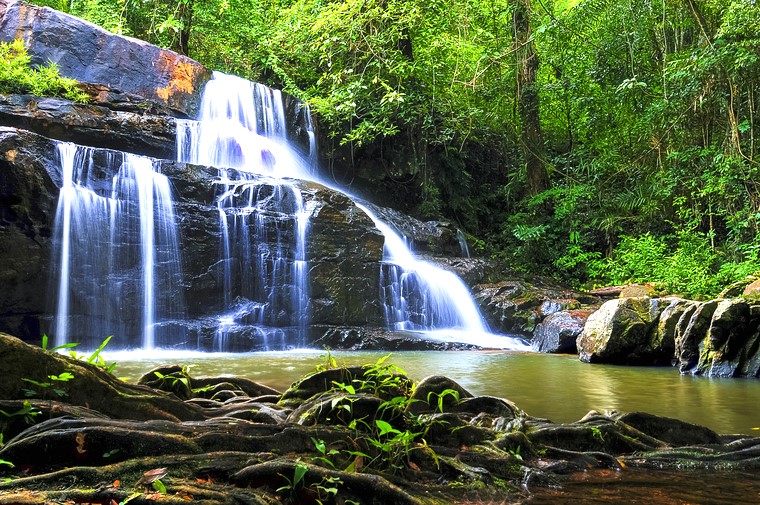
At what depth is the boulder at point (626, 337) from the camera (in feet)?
31.3

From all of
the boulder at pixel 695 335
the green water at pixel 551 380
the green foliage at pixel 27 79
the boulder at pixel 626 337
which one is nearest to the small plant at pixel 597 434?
the green water at pixel 551 380

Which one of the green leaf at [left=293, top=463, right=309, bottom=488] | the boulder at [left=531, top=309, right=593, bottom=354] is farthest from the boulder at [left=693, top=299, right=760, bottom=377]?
the green leaf at [left=293, top=463, right=309, bottom=488]

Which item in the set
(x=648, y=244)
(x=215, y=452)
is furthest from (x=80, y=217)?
Result: (x=648, y=244)

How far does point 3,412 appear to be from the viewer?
2844 millimetres

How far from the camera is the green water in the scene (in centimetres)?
542

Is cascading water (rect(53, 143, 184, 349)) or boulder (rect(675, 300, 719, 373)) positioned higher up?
cascading water (rect(53, 143, 184, 349))

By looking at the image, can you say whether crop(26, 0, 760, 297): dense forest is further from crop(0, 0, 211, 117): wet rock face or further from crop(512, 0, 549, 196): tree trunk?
crop(0, 0, 211, 117): wet rock face

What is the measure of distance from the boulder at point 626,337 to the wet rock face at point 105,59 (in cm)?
1205

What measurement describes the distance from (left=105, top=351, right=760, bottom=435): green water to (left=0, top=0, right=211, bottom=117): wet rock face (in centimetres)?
810

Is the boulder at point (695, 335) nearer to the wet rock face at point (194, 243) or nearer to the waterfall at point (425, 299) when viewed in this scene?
the waterfall at point (425, 299)

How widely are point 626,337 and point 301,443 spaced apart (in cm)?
778

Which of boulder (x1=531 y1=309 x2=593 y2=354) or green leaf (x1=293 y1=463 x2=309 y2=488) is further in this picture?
boulder (x1=531 y1=309 x2=593 y2=354)

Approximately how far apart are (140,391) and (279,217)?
9746 millimetres

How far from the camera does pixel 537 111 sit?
2011 cm
